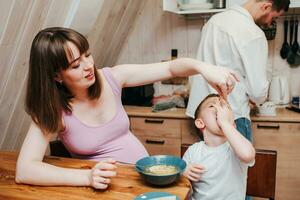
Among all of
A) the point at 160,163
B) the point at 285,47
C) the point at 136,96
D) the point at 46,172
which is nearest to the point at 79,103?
the point at 46,172

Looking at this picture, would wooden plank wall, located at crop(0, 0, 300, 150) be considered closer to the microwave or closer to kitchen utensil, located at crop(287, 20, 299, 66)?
kitchen utensil, located at crop(287, 20, 299, 66)

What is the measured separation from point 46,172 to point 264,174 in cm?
88

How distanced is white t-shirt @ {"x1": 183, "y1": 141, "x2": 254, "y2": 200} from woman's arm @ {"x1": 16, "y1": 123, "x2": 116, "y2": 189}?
1.29ft

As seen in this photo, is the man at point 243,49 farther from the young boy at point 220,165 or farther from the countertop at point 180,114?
the young boy at point 220,165

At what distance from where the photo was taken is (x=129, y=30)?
10.7 feet

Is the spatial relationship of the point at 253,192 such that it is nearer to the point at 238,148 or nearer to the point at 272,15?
the point at 238,148

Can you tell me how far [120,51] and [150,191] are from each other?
2.37 m

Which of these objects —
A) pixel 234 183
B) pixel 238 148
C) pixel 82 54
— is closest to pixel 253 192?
pixel 234 183

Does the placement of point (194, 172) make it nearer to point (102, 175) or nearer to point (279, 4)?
point (102, 175)

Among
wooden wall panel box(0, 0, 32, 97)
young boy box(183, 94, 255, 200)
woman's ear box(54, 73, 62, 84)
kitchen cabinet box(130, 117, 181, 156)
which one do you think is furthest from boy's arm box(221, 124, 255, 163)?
kitchen cabinet box(130, 117, 181, 156)

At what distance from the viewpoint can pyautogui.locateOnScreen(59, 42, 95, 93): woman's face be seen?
1.35m

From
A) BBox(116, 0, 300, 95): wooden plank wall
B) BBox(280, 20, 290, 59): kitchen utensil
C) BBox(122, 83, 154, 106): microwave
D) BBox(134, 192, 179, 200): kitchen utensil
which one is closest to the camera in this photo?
BBox(134, 192, 179, 200): kitchen utensil

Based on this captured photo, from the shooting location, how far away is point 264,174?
1427 mm

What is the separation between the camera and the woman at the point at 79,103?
1250mm
